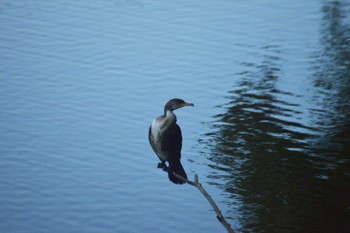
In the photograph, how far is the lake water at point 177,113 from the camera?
27.4 feet

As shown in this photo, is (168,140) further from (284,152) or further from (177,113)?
(177,113)

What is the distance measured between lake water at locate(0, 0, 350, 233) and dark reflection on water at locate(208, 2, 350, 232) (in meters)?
0.02

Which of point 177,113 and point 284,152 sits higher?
point 177,113

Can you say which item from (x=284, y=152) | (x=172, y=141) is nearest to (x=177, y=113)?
(x=284, y=152)

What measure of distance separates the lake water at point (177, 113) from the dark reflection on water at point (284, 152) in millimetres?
19

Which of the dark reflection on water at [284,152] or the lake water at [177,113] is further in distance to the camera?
the lake water at [177,113]

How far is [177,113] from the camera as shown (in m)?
10.4

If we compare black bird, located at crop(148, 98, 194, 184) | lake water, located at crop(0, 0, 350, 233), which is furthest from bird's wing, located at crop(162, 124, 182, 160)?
lake water, located at crop(0, 0, 350, 233)

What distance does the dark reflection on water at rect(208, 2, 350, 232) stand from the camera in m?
8.16

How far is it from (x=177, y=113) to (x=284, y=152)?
69.6 inches

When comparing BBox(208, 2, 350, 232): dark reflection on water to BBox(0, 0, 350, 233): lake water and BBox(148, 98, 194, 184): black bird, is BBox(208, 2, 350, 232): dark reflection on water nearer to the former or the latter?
BBox(0, 0, 350, 233): lake water

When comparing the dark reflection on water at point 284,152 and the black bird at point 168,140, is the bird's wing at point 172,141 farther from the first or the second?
the dark reflection on water at point 284,152

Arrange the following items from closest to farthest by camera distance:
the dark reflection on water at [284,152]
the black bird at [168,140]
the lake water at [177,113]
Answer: the black bird at [168,140] → the dark reflection on water at [284,152] → the lake water at [177,113]

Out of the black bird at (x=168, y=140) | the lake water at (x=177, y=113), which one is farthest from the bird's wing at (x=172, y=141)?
the lake water at (x=177, y=113)
